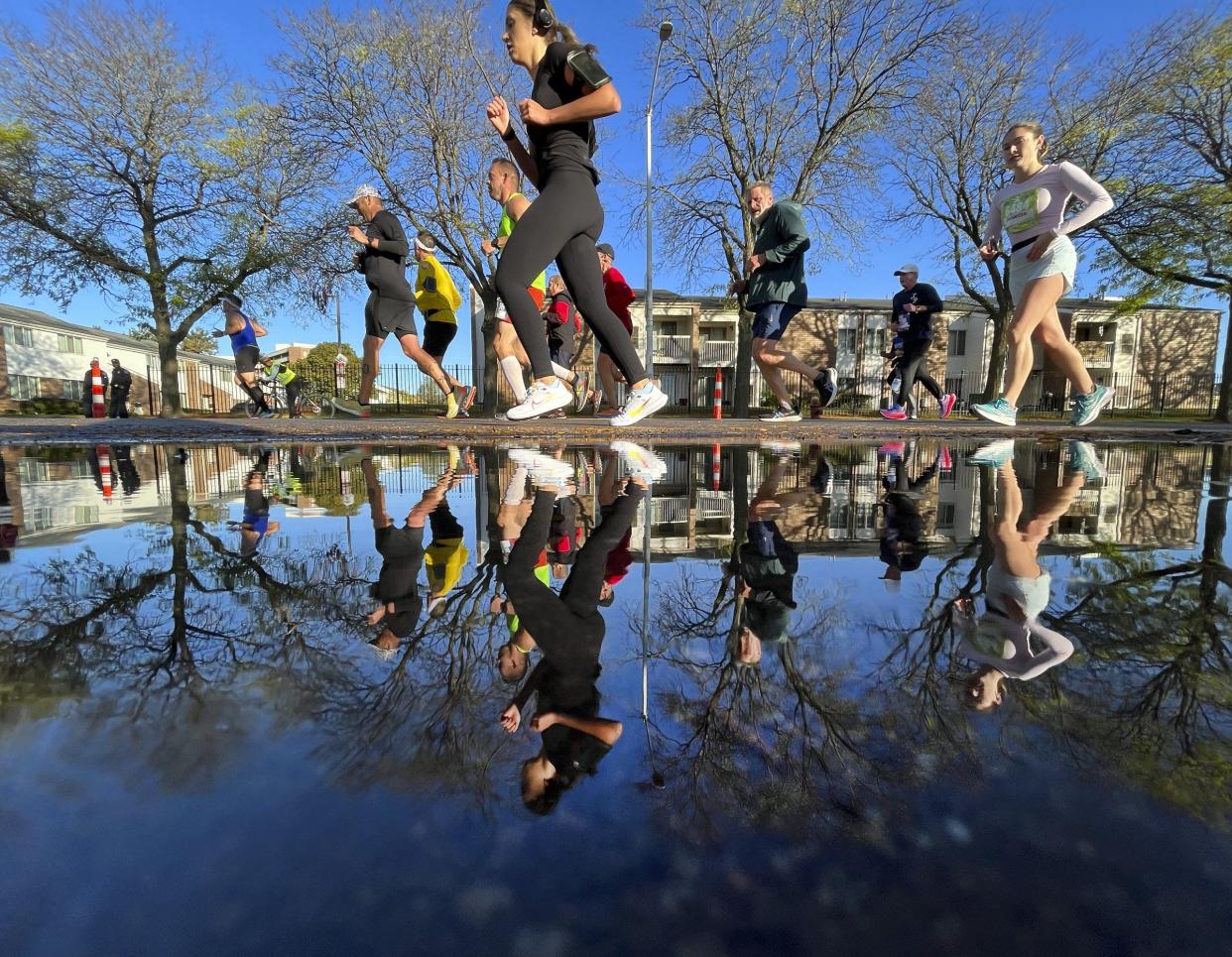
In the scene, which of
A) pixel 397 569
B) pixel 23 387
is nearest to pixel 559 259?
pixel 397 569

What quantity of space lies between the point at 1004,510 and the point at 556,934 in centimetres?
203

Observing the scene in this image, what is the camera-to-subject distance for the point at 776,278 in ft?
20.7

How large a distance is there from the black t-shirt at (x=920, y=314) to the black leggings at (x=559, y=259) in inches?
265

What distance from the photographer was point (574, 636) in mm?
983

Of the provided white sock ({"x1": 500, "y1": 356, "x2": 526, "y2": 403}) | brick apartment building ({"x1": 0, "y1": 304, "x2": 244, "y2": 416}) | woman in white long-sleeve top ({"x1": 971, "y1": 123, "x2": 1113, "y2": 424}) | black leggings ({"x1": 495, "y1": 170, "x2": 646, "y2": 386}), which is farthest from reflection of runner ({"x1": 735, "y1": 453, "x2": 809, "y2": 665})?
brick apartment building ({"x1": 0, "y1": 304, "x2": 244, "y2": 416})

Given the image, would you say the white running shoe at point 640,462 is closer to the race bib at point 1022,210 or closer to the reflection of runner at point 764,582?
the reflection of runner at point 764,582

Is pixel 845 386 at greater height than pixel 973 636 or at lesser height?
greater

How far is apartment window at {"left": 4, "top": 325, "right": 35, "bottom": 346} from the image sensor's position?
29.2 m

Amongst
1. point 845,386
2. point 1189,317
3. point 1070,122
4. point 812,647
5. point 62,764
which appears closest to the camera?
point 62,764

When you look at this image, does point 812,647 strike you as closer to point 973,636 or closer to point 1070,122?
point 973,636

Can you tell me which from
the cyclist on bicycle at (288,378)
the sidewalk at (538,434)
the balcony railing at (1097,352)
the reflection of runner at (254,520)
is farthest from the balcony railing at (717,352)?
the reflection of runner at (254,520)

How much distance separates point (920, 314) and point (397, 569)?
9096 mm

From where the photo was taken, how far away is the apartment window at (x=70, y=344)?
32906 millimetres

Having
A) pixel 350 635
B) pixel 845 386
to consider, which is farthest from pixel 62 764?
pixel 845 386
